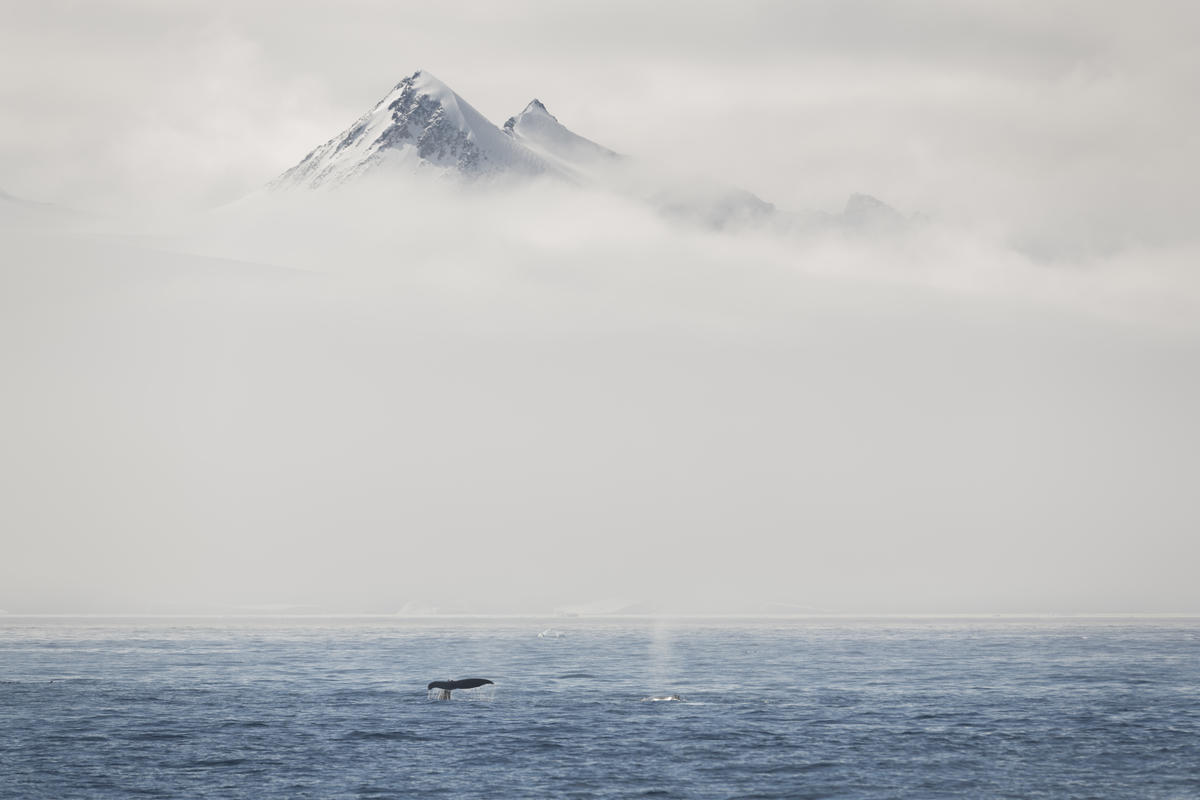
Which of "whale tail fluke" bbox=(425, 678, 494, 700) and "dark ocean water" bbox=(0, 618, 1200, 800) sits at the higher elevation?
"whale tail fluke" bbox=(425, 678, 494, 700)

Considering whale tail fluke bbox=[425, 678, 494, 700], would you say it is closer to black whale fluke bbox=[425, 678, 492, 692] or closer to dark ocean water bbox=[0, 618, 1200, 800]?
black whale fluke bbox=[425, 678, 492, 692]

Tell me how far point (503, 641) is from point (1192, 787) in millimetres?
148183

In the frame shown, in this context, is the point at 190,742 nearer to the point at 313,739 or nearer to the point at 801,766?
the point at 313,739

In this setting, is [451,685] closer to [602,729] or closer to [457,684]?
[457,684]

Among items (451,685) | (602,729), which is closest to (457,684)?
(451,685)

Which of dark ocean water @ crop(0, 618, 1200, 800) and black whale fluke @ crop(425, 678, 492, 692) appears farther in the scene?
black whale fluke @ crop(425, 678, 492, 692)

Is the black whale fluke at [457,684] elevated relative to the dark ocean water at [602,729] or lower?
elevated

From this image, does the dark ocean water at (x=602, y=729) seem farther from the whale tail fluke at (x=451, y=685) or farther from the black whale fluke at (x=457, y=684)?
the black whale fluke at (x=457, y=684)

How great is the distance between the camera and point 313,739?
2837 inches

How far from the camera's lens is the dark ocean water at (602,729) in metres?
58.1

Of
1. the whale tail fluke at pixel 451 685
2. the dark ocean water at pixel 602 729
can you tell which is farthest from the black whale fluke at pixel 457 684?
the dark ocean water at pixel 602 729

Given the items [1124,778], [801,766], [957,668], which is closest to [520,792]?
[801,766]

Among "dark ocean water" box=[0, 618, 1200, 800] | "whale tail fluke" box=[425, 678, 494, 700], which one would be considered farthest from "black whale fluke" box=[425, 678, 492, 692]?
"dark ocean water" box=[0, 618, 1200, 800]

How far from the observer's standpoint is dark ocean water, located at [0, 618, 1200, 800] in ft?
191
